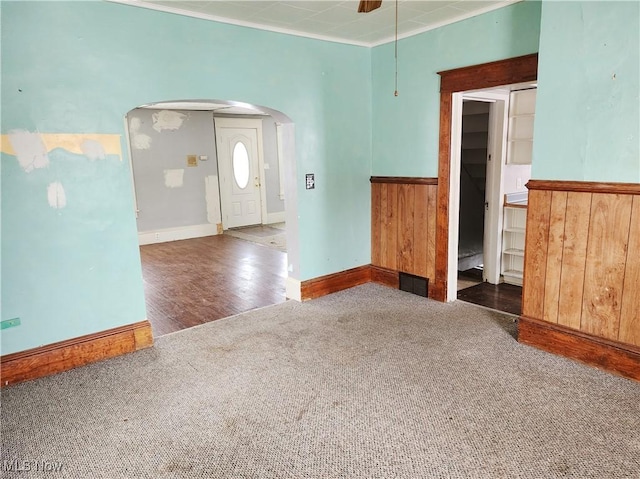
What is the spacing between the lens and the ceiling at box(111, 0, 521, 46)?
10.8 ft

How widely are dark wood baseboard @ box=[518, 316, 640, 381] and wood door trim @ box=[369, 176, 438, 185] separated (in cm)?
162

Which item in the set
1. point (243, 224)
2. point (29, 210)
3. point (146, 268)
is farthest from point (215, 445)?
point (243, 224)

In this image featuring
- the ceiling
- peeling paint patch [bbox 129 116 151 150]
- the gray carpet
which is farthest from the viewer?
Answer: peeling paint patch [bbox 129 116 151 150]

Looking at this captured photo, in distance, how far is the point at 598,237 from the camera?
2.88m

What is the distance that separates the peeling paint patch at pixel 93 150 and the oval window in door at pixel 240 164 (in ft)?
18.8

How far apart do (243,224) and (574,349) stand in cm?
717

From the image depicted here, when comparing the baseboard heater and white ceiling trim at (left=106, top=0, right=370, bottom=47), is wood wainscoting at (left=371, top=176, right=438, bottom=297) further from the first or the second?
white ceiling trim at (left=106, top=0, right=370, bottom=47)

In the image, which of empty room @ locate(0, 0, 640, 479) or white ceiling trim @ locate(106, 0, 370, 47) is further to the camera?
white ceiling trim @ locate(106, 0, 370, 47)

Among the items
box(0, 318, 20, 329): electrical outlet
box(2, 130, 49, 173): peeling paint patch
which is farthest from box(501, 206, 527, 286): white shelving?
box(0, 318, 20, 329): electrical outlet

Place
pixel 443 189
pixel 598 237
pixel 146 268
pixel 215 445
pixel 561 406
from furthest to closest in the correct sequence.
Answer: pixel 146 268, pixel 443 189, pixel 598 237, pixel 561 406, pixel 215 445

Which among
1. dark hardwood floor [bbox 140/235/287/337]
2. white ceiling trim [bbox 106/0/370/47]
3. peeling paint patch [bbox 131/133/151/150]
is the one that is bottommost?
dark hardwood floor [bbox 140/235/287/337]

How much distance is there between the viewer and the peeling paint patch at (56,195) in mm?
2979

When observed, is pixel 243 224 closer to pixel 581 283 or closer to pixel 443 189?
pixel 443 189

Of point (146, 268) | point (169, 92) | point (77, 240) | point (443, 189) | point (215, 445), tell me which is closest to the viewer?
point (215, 445)
